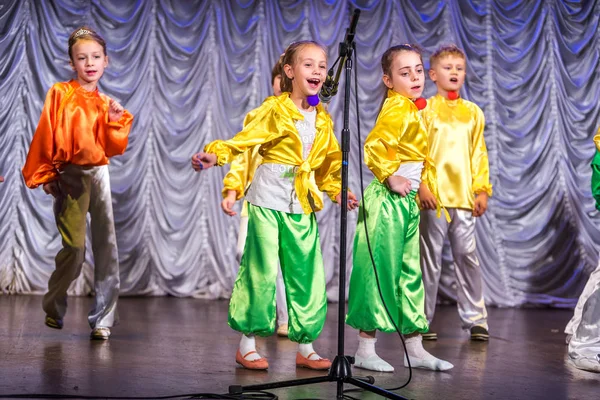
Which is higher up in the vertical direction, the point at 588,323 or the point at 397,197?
the point at 397,197

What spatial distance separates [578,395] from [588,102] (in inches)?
198

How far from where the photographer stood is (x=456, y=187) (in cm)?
517

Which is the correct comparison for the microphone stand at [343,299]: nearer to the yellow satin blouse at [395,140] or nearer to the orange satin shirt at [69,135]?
the yellow satin blouse at [395,140]

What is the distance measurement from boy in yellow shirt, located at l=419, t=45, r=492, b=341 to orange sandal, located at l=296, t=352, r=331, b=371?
5.11ft

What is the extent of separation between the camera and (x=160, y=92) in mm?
7215

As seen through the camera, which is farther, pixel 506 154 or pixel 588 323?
pixel 506 154

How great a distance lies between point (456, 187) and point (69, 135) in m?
2.34

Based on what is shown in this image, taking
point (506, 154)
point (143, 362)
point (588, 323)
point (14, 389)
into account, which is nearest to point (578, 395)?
point (588, 323)

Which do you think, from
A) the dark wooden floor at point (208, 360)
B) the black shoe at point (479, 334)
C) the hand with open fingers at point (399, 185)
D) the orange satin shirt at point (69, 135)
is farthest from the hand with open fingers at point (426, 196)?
the orange satin shirt at point (69, 135)

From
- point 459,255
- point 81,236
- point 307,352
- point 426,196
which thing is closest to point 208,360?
point 307,352

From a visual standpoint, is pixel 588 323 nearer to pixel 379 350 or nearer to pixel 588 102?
pixel 379 350

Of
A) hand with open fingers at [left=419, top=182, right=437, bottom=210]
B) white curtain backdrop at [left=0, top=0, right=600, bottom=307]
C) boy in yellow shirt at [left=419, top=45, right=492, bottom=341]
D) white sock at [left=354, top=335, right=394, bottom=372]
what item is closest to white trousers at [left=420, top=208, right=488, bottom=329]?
boy in yellow shirt at [left=419, top=45, right=492, bottom=341]

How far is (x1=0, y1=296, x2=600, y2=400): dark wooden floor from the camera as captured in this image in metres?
3.19

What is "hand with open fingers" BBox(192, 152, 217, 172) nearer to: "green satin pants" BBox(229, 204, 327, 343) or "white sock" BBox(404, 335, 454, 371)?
"green satin pants" BBox(229, 204, 327, 343)
